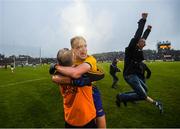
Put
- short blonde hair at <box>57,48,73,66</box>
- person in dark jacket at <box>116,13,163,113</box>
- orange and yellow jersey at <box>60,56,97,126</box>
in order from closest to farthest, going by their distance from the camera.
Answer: short blonde hair at <box>57,48,73,66</box> → orange and yellow jersey at <box>60,56,97,126</box> → person in dark jacket at <box>116,13,163,113</box>

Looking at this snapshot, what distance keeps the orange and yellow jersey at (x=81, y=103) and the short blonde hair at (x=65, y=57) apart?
22 centimetres

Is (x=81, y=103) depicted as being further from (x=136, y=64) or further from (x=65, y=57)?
(x=136, y=64)

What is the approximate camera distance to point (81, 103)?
174 inches

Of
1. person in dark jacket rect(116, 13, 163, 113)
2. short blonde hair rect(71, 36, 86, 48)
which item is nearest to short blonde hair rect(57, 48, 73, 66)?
short blonde hair rect(71, 36, 86, 48)

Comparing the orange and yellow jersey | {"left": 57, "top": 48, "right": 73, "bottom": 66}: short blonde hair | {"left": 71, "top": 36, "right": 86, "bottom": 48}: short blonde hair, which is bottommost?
the orange and yellow jersey

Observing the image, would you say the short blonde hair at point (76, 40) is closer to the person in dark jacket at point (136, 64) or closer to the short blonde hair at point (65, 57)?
the short blonde hair at point (65, 57)

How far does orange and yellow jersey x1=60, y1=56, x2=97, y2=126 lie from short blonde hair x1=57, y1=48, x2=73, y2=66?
22 centimetres

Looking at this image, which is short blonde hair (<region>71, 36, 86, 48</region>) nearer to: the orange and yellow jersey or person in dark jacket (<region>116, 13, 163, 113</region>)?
the orange and yellow jersey

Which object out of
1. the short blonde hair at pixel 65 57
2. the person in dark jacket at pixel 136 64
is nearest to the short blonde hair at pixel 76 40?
the short blonde hair at pixel 65 57

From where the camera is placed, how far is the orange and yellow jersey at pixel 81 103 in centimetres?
442

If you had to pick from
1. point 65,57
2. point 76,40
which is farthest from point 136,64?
point 65,57

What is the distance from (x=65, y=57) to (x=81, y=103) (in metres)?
0.68

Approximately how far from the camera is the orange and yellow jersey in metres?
4.42

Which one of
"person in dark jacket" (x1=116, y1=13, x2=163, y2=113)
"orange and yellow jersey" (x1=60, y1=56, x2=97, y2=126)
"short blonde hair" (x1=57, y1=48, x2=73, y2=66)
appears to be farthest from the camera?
"person in dark jacket" (x1=116, y1=13, x2=163, y2=113)
